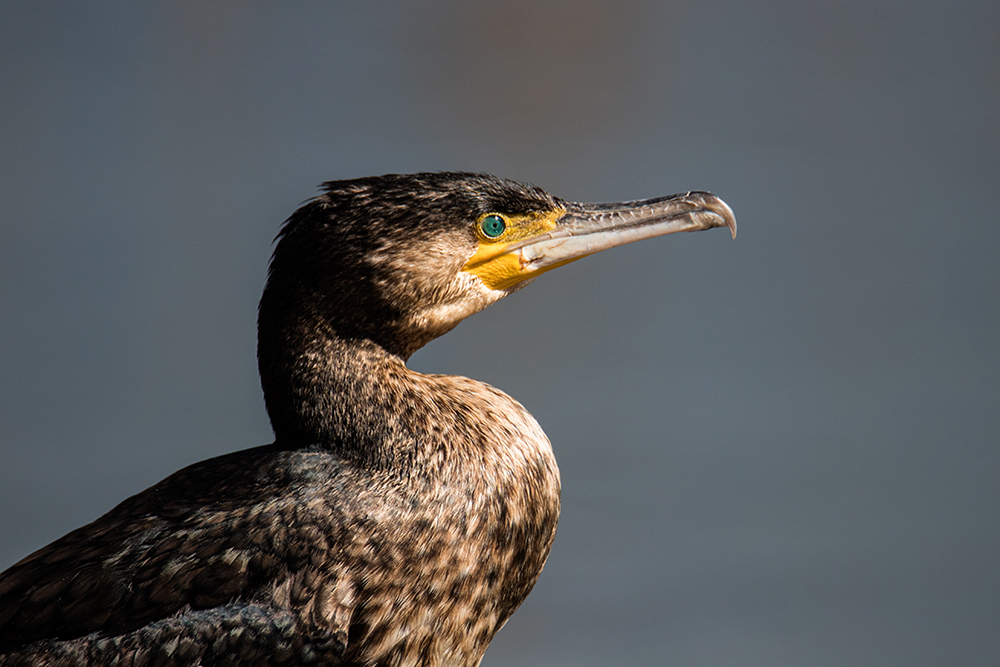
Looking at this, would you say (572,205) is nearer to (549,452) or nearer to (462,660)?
(549,452)

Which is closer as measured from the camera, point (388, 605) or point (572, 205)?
point (388, 605)

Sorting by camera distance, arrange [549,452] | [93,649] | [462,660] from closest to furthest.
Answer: [93,649], [462,660], [549,452]

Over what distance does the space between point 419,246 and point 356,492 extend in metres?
0.47

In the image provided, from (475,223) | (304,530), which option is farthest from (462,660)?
(475,223)

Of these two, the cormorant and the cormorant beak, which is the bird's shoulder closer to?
the cormorant

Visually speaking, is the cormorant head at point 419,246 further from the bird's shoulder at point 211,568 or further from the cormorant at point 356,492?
the bird's shoulder at point 211,568

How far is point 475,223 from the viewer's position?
6.33 feet

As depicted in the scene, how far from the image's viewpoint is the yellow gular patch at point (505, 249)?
1952mm

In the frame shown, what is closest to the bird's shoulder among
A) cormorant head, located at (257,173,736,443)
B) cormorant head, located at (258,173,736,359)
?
cormorant head, located at (257,173,736,443)

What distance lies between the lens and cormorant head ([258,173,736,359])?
1817 mm

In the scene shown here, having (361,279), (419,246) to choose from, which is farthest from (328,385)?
(419,246)

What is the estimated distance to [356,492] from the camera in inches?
68.8

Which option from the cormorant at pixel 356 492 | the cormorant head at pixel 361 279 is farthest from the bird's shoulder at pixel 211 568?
the cormorant head at pixel 361 279

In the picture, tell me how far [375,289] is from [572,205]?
0.48 metres
